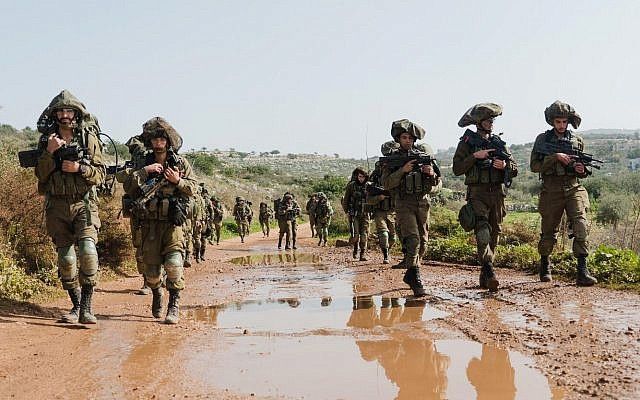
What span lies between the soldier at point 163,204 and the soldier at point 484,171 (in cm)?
354

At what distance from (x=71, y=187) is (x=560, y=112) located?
6.04 m

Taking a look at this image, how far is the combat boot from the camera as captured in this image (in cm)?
663

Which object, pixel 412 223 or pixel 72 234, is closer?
pixel 72 234

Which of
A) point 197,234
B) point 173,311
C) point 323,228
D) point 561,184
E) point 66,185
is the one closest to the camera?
point 66,185

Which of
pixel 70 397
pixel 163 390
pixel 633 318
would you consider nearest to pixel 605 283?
pixel 633 318

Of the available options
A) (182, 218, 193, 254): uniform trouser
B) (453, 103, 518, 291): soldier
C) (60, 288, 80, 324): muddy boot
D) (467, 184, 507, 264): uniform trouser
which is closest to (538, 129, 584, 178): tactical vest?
(453, 103, 518, 291): soldier

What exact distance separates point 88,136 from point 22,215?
299cm

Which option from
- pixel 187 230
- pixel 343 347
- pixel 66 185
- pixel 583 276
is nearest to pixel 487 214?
pixel 583 276

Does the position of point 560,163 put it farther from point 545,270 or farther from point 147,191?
point 147,191

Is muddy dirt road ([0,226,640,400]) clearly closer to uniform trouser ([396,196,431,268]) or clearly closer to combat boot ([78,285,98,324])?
combat boot ([78,285,98,324])

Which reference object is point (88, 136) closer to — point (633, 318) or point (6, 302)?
point (6, 302)

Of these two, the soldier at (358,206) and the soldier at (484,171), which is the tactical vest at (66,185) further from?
the soldier at (358,206)

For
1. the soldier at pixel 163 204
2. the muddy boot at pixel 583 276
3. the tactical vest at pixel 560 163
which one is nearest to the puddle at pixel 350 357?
the soldier at pixel 163 204

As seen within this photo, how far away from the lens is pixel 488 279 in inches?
320
